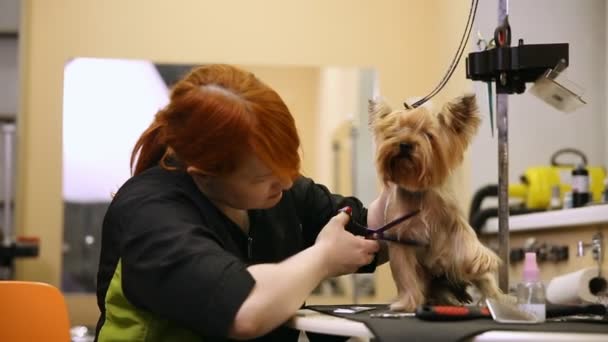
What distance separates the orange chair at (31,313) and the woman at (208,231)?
283 mm

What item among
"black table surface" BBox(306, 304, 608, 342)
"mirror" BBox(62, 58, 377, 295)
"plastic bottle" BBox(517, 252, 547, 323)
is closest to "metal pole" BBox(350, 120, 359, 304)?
"mirror" BBox(62, 58, 377, 295)

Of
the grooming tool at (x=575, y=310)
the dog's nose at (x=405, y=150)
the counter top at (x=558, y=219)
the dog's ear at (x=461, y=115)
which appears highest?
the dog's ear at (x=461, y=115)

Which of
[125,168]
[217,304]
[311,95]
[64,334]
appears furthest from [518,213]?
[217,304]

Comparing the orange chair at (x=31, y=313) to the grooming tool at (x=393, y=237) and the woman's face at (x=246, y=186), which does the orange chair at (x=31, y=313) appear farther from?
the grooming tool at (x=393, y=237)

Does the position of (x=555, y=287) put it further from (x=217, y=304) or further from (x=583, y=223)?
(x=217, y=304)

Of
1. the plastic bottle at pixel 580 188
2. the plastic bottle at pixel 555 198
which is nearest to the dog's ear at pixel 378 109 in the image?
the plastic bottle at pixel 580 188

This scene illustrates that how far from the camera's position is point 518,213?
147 inches

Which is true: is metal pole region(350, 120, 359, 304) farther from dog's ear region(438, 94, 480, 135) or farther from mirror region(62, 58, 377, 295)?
dog's ear region(438, 94, 480, 135)

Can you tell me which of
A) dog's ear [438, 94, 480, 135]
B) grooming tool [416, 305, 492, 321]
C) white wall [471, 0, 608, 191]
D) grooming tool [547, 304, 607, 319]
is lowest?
grooming tool [547, 304, 607, 319]

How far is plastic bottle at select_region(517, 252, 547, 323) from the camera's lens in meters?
1.46

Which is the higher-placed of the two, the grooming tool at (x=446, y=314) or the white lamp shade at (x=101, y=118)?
the white lamp shade at (x=101, y=118)

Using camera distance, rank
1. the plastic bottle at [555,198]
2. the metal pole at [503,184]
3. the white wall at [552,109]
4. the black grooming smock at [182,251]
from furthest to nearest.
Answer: the white wall at [552,109] < the plastic bottle at [555,198] < the metal pole at [503,184] < the black grooming smock at [182,251]

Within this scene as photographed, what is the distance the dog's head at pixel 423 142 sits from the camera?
1.50 meters

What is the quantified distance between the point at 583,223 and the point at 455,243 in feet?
4.94
